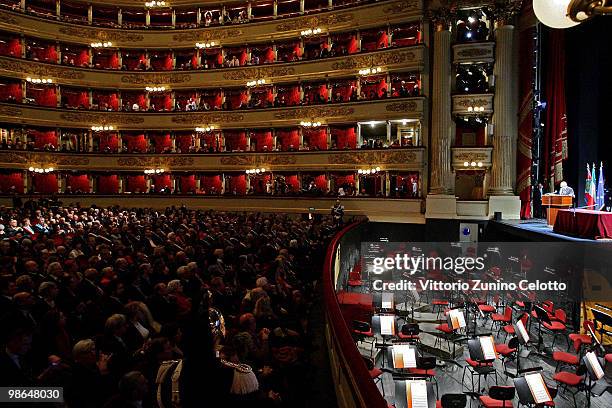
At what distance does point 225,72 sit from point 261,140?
14.1 feet

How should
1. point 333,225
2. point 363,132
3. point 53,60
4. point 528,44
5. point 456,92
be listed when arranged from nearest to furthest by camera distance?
point 333,225
point 528,44
point 456,92
point 363,132
point 53,60

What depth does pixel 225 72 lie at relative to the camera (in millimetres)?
24078

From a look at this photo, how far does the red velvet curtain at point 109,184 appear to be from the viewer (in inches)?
992

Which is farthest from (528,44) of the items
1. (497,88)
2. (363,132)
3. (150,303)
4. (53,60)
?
(53,60)

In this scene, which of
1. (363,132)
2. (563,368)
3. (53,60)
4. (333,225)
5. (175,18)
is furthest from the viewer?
(175,18)

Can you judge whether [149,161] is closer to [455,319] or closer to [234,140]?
[234,140]

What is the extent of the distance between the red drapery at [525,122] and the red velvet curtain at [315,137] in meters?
9.61

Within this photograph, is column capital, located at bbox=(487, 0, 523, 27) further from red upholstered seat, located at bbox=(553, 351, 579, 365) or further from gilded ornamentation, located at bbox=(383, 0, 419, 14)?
red upholstered seat, located at bbox=(553, 351, 579, 365)

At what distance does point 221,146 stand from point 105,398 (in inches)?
878

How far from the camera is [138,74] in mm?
25172

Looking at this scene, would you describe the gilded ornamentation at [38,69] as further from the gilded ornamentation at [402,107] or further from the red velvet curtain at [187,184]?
the gilded ornamentation at [402,107]

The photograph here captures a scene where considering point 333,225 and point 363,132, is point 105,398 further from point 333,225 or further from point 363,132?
point 363,132

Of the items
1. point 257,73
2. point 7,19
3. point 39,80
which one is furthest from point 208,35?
point 7,19

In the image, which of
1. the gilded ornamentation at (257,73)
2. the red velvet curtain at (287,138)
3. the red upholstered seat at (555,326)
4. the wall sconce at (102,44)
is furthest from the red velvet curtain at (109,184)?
the red upholstered seat at (555,326)
